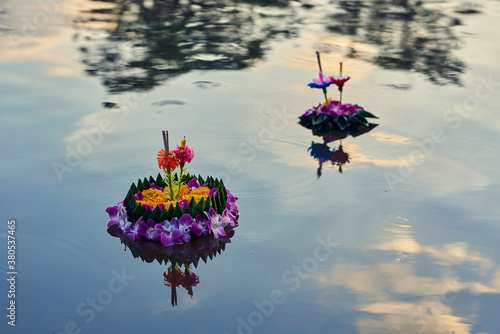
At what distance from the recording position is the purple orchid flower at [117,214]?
246 inches

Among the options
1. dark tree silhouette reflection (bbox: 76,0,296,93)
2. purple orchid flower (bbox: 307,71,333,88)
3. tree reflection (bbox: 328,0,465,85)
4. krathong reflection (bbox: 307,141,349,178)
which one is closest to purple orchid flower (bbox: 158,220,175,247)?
krathong reflection (bbox: 307,141,349,178)

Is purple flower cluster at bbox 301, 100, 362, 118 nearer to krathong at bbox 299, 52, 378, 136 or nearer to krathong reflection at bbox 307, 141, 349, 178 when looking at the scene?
krathong at bbox 299, 52, 378, 136

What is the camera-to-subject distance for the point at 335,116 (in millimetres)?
8547

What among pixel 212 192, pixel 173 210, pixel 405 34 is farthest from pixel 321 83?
pixel 405 34

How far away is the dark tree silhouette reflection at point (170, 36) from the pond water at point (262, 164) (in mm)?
49

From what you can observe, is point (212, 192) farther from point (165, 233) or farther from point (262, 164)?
point (262, 164)

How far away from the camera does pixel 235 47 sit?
1130 centimetres

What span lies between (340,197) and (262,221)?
0.86 meters

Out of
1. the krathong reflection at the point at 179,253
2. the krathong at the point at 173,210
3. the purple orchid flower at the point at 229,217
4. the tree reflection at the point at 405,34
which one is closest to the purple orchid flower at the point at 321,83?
the tree reflection at the point at 405,34

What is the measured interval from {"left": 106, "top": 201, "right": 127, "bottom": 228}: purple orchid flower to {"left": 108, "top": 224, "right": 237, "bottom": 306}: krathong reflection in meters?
0.06

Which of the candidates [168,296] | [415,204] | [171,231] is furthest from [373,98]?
[168,296]

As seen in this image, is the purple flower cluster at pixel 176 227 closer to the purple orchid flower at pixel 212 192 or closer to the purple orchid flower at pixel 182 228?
the purple orchid flower at pixel 182 228

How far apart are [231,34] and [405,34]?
2.80 m

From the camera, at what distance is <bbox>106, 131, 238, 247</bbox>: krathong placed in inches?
239
